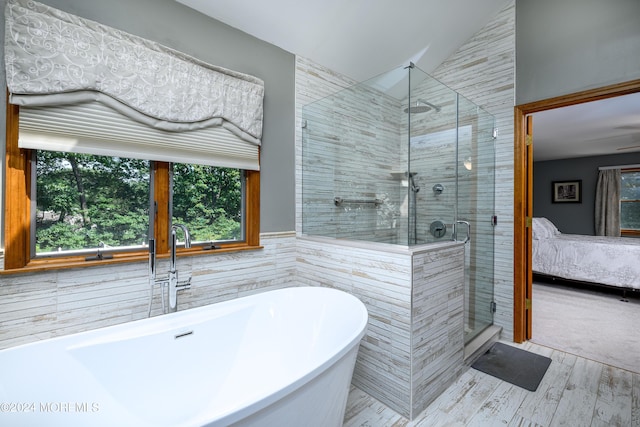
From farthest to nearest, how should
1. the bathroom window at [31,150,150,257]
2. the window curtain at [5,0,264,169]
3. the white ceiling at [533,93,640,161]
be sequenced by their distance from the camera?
1. the white ceiling at [533,93,640,161]
2. the bathroom window at [31,150,150,257]
3. the window curtain at [5,0,264,169]

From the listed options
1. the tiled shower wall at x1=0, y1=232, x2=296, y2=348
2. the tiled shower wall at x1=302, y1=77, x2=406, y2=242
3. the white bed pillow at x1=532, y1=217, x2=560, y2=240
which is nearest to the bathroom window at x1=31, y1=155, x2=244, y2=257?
the tiled shower wall at x1=0, y1=232, x2=296, y2=348

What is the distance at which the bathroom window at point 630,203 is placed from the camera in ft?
19.2

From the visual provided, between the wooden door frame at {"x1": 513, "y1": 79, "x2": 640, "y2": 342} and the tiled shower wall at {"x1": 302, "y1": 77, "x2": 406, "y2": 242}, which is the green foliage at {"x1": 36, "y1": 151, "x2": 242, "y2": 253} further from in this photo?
the wooden door frame at {"x1": 513, "y1": 79, "x2": 640, "y2": 342}

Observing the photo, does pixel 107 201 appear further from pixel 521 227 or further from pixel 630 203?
pixel 630 203

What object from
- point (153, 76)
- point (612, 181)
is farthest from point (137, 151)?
point (612, 181)

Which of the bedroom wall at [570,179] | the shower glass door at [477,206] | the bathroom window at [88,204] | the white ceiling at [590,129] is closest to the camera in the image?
the bathroom window at [88,204]

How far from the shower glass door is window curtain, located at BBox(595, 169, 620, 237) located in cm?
527

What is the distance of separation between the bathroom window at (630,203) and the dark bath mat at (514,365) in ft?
19.1

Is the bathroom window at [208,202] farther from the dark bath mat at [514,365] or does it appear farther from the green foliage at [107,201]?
the dark bath mat at [514,365]

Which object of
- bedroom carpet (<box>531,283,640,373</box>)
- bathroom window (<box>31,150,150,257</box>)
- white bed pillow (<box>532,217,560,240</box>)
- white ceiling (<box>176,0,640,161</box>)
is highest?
white ceiling (<box>176,0,640,161</box>)

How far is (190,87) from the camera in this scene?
1863 mm

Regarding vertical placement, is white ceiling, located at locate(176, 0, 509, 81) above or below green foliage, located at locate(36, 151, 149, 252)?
above

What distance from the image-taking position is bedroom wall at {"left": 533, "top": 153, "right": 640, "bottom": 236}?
6078 millimetres

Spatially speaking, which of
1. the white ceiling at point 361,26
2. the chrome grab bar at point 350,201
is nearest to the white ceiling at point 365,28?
the white ceiling at point 361,26
